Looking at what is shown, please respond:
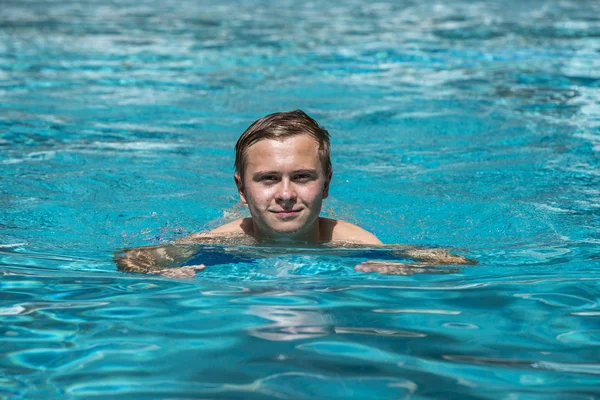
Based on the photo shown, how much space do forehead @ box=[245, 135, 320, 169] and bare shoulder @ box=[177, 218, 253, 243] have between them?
0.59 metres

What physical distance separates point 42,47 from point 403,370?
35.1 feet

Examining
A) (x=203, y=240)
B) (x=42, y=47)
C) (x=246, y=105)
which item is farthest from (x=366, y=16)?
(x=203, y=240)

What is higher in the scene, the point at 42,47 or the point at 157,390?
the point at 42,47

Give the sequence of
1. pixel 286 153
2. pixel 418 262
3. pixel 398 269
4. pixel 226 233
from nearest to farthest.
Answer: pixel 398 269 < pixel 418 262 < pixel 286 153 < pixel 226 233

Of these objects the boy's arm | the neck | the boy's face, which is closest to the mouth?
the boy's face

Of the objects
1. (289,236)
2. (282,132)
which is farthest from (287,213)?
(282,132)

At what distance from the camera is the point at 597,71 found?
32.7 ft

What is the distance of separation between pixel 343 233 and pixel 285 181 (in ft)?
2.41

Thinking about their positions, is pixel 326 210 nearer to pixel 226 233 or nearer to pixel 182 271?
pixel 226 233

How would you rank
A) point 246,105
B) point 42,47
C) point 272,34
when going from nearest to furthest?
point 246,105 → point 42,47 → point 272,34

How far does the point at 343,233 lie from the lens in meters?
4.52

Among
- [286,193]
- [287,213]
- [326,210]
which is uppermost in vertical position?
[286,193]

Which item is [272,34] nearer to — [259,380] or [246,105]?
[246,105]

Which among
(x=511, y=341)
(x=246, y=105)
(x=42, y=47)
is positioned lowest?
(x=511, y=341)
